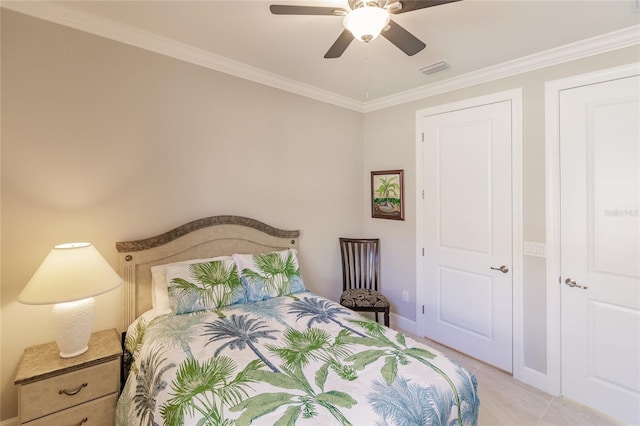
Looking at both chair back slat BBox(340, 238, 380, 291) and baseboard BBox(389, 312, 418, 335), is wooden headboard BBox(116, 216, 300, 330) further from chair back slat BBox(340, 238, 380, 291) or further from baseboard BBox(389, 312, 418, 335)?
baseboard BBox(389, 312, 418, 335)

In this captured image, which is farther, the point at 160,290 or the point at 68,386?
the point at 160,290

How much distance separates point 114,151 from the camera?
7.14ft

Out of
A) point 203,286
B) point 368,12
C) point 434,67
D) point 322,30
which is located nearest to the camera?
point 368,12

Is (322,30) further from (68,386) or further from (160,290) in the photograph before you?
(68,386)

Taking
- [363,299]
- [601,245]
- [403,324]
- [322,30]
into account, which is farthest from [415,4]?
[403,324]

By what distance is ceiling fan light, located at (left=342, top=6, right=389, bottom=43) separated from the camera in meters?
1.37

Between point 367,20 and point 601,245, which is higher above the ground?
point 367,20

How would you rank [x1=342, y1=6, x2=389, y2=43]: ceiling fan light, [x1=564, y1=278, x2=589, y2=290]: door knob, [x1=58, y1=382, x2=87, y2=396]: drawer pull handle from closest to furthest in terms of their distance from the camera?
[x1=342, y1=6, x2=389, y2=43]: ceiling fan light → [x1=58, y1=382, x2=87, y2=396]: drawer pull handle → [x1=564, y1=278, x2=589, y2=290]: door knob

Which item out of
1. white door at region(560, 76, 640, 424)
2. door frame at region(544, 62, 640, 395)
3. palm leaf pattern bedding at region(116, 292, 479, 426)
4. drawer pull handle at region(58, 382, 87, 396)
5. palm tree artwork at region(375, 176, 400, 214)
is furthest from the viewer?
palm tree artwork at region(375, 176, 400, 214)

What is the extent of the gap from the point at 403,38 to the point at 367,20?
1.19 feet

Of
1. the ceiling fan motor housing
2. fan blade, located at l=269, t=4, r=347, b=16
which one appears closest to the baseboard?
the ceiling fan motor housing

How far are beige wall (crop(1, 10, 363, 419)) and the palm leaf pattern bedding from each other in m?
0.72

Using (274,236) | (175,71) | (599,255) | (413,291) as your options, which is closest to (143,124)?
(175,71)

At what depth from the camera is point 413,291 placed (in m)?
3.40
